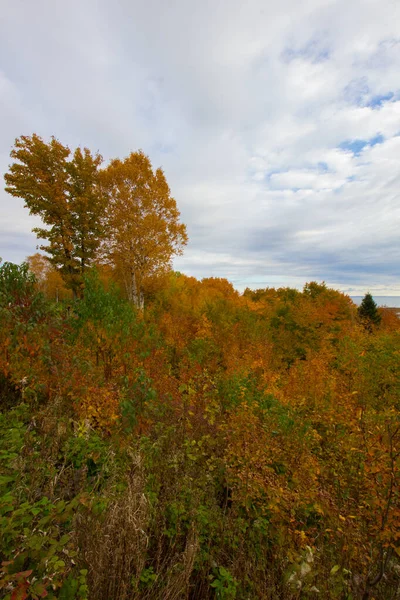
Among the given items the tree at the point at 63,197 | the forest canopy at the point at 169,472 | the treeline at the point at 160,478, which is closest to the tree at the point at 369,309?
the forest canopy at the point at 169,472

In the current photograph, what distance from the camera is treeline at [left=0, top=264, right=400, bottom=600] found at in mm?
2084

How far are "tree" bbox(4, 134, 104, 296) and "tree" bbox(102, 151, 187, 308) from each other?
88 centimetres

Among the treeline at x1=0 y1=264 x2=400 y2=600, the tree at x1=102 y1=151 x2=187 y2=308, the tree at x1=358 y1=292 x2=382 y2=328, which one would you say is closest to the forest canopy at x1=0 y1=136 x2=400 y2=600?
the treeline at x1=0 y1=264 x2=400 y2=600

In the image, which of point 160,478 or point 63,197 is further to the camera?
point 63,197

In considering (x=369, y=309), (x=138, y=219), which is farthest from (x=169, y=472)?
(x=369, y=309)

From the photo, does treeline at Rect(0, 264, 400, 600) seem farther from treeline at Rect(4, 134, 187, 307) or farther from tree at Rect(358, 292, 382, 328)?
tree at Rect(358, 292, 382, 328)

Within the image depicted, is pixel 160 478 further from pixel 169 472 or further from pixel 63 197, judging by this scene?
pixel 63 197

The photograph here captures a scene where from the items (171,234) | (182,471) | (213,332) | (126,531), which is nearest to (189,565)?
(126,531)

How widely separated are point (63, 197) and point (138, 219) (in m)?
4.14

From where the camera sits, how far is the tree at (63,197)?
13422 mm

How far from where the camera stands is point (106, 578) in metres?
1.98

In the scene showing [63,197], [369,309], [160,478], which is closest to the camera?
[160,478]

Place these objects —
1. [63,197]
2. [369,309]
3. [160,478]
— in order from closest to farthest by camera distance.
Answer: [160,478] → [63,197] → [369,309]

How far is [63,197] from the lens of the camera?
13.9m
